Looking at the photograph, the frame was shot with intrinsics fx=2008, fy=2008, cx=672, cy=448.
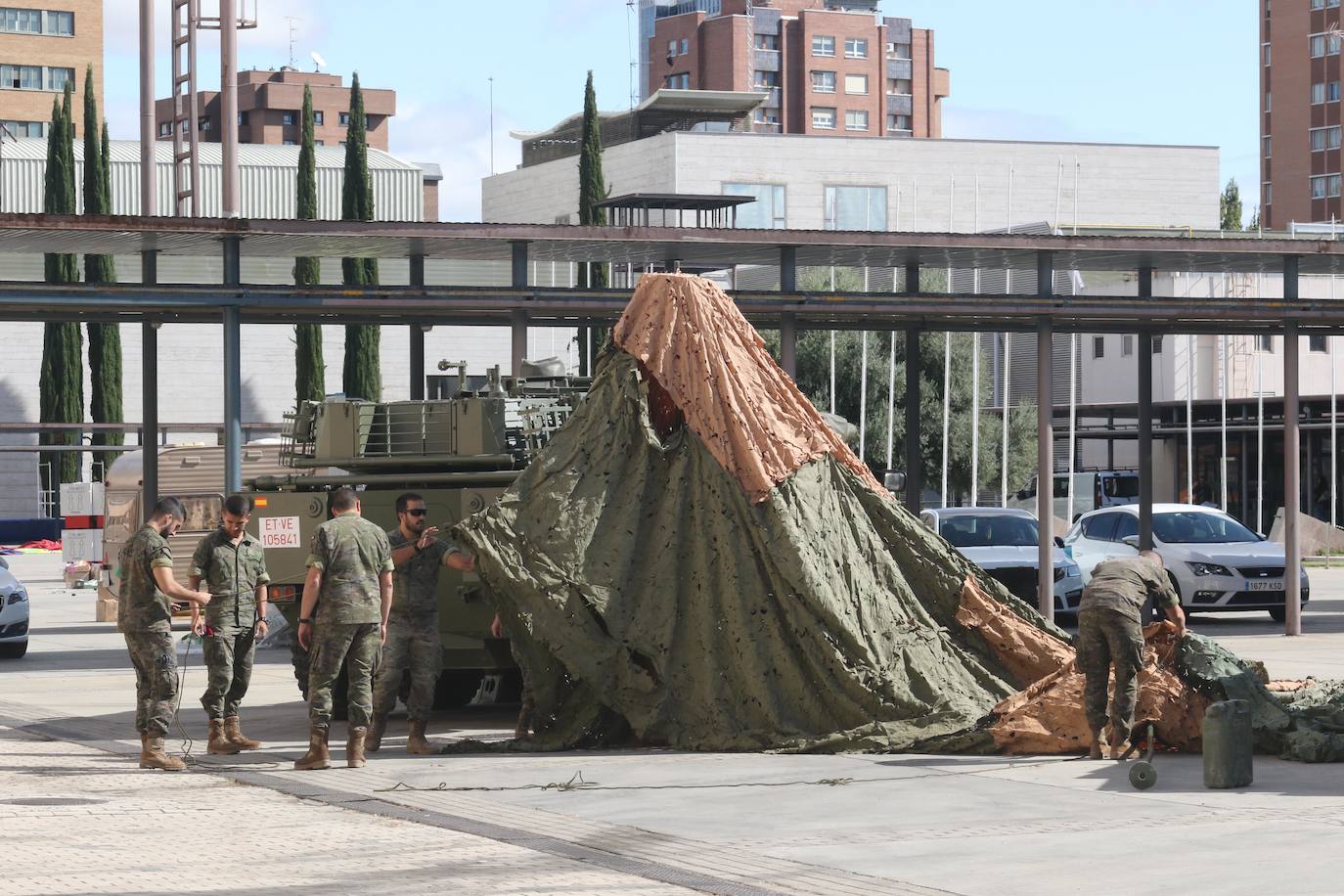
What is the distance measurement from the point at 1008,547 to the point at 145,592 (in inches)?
557

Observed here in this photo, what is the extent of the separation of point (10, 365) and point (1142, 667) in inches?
2000

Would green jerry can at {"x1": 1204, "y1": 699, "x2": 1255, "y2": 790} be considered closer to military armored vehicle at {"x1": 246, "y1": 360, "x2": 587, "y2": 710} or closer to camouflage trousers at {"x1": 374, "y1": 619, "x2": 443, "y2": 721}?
camouflage trousers at {"x1": 374, "y1": 619, "x2": 443, "y2": 721}

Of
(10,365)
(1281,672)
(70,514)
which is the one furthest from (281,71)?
(1281,672)

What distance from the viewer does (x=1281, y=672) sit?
1853cm

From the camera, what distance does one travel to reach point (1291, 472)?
80.0 feet

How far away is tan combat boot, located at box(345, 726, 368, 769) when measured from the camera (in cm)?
1301

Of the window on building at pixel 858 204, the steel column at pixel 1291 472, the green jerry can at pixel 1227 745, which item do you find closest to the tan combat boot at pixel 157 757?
the green jerry can at pixel 1227 745

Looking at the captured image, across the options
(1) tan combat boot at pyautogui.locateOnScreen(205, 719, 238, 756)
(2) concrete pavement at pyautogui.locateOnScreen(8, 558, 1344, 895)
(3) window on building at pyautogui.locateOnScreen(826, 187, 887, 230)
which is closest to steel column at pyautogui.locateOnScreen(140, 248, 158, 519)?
(2) concrete pavement at pyautogui.locateOnScreen(8, 558, 1344, 895)

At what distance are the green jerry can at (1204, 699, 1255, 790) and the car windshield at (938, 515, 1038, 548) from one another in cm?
1372

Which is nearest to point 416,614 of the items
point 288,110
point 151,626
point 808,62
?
point 151,626

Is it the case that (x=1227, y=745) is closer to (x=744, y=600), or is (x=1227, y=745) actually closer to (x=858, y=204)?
(x=744, y=600)

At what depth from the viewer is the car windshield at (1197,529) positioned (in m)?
26.8

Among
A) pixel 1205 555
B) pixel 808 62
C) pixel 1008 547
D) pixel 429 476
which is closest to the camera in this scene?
pixel 429 476

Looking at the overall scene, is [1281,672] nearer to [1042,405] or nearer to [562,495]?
[1042,405]
